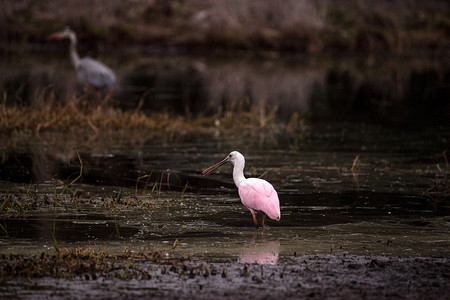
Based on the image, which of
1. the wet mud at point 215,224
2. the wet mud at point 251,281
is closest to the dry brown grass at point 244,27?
→ the wet mud at point 215,224

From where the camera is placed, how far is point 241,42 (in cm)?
3984

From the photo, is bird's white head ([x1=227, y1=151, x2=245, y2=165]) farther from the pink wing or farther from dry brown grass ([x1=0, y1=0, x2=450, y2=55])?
dry brown grass ([x1=0, y1=0, x2=450, y2=55])

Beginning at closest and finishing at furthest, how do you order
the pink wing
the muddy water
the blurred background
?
the muddy water < the pink wing < the blurred background

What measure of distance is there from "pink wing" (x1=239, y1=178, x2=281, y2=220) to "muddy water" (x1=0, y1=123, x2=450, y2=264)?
0.25 metres

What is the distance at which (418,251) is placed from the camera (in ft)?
25.6

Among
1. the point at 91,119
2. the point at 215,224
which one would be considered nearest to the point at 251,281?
the point at 215,224

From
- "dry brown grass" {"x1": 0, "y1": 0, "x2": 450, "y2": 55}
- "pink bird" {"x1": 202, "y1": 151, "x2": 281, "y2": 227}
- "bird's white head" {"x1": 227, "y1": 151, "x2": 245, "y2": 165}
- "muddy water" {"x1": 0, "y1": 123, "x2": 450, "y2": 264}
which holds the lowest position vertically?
"muddy water" {"x1": 0, "y1": 123, "x2": 450, "y2": 264}

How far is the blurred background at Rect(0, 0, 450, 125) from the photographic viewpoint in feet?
94.9

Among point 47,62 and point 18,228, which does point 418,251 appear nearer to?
point 18,228

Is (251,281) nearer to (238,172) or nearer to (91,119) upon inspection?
(238,172)

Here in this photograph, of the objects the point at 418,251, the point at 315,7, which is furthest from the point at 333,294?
the point at 315,7

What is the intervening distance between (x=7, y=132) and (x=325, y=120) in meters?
7.62

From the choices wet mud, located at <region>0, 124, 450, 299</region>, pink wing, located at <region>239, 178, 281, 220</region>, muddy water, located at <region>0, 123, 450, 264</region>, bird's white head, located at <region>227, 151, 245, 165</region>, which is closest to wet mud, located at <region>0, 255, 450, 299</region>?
wet mud, located at <region>0, 124, 450, 299</region>

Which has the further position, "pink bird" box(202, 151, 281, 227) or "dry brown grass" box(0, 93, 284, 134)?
"dry brown grass" box(0, 93, 284, 134)
